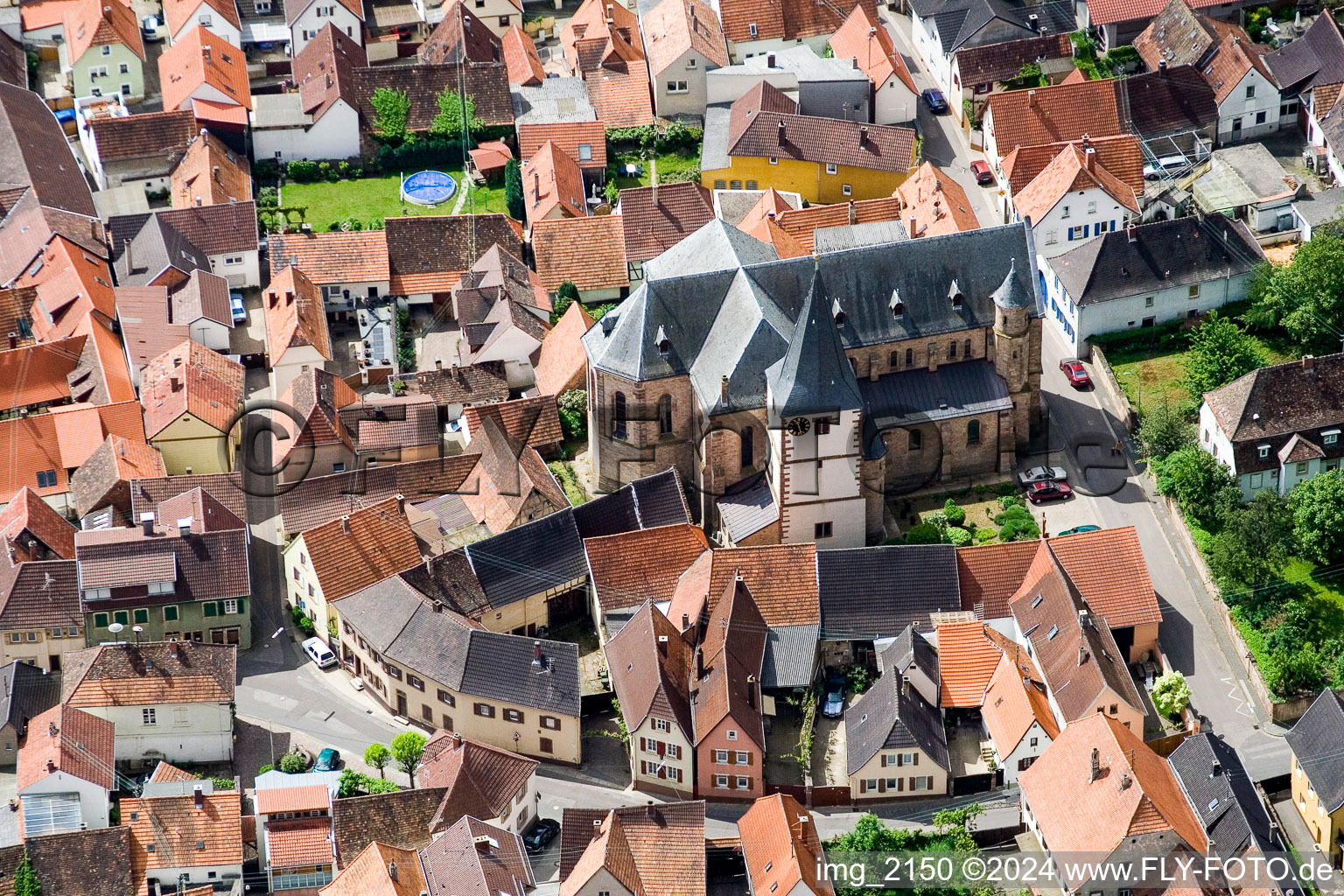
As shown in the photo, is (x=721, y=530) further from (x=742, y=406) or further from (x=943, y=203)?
(x=943, y=203)

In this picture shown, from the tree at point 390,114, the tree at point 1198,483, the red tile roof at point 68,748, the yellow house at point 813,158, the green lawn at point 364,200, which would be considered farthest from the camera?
the tree at point 390,114

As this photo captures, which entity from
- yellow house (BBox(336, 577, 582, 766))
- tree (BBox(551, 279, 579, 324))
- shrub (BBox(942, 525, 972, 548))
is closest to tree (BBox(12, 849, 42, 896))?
yellow house (BBox(336, 577, 582, 766))

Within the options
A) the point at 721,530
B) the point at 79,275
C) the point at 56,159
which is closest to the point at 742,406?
the point at 721,530

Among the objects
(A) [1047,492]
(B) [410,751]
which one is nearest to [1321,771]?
(A) [1047,492]

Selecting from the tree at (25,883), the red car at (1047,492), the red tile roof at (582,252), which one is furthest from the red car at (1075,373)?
the tree at (25,883)

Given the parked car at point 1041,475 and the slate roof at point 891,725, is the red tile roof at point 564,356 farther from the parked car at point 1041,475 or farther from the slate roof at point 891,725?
the slate roof at point 891,725
